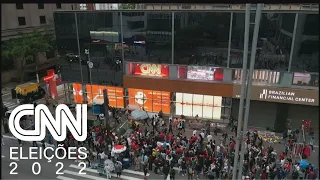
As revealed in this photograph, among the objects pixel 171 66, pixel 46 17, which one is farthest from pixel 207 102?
pixel 46 17

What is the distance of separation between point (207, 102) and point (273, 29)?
863 cm

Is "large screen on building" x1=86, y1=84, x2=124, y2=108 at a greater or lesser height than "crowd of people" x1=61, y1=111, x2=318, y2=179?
greater

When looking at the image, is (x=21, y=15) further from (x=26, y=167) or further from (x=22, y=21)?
(x=26, y=167)

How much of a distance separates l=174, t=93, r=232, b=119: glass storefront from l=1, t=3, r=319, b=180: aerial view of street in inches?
3.8

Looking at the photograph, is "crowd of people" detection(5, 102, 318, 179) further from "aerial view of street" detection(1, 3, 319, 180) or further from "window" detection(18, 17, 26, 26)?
"window" detection(18, 17, 26, 26)

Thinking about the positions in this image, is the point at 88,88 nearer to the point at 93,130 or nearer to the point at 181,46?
the point at 93,130

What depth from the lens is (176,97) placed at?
1059 inches

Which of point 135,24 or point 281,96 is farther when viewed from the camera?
point 135,24

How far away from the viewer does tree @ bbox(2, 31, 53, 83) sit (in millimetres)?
35188

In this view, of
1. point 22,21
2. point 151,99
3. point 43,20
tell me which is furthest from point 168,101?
point 43,20

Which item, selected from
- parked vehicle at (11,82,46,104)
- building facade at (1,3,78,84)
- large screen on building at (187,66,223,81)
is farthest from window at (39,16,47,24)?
large screen on building at (187,66,223,81)

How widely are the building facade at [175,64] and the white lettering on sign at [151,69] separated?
10 centimetres

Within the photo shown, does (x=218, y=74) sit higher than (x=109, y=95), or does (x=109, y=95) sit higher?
(x=218, y=74)

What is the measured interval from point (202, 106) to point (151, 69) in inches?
238
